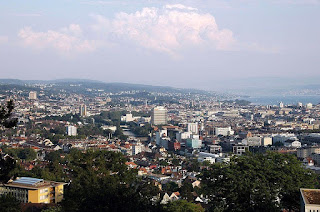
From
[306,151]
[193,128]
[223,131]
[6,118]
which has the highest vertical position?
[6,118]

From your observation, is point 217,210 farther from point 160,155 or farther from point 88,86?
point 88,86

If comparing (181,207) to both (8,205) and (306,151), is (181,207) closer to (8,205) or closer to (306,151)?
(8,205)

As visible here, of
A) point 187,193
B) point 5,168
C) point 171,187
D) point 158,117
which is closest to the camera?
point 5,168

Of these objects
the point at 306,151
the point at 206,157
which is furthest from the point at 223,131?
the point at 206,157

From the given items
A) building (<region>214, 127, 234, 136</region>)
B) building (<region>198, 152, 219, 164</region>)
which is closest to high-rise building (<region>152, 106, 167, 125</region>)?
building (<region>214, 127, 234, 136</region>)

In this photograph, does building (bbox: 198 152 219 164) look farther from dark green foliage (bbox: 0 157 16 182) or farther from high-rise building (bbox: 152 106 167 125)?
high-rise building (bbox: 152 106 167 125)

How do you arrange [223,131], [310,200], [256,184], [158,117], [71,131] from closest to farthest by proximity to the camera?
[310,200]
[256,184]
[71,131]
[223,131]
[158,117]
